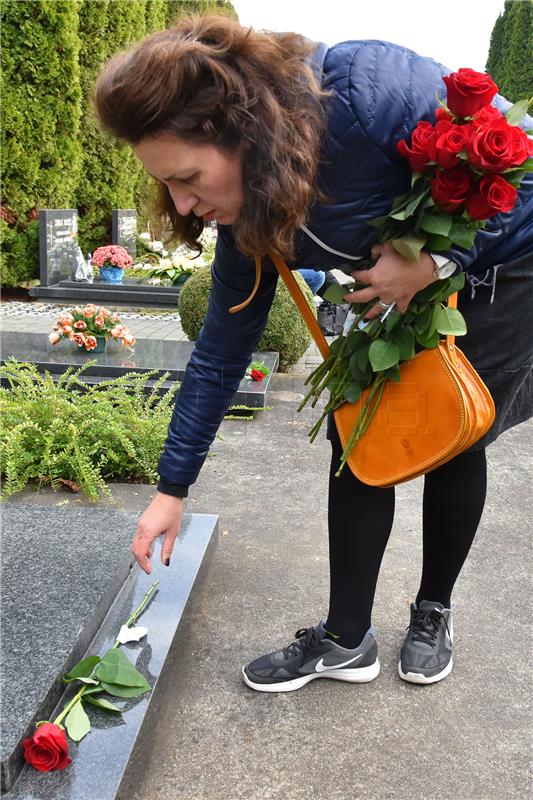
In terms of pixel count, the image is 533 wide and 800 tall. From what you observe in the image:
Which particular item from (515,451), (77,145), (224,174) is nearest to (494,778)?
(224,174)

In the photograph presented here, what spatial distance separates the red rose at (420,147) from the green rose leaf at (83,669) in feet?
4.00

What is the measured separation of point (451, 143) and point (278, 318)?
4128mm

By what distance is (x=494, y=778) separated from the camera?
1.54 meters

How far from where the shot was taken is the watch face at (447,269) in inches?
53.9

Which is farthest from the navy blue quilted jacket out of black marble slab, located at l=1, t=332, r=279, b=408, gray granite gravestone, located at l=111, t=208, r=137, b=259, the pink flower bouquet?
gray granite gravestone, located at l=111, t=208, r=137, b=259

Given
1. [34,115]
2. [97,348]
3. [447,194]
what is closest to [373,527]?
[447,194]

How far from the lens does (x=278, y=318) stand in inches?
210

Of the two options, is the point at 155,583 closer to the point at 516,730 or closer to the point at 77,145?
the point at 516,730

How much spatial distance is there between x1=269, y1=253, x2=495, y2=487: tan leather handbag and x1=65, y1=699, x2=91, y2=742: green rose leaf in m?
0.75

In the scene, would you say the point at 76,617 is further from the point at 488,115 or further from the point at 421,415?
the point at 488,115

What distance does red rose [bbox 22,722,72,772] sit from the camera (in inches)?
51.9

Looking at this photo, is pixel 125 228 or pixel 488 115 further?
pixel 125 228

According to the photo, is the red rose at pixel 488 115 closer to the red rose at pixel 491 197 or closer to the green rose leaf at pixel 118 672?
the red rose at pixel 491 197

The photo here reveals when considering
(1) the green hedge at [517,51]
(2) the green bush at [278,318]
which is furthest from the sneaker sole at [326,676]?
(1) the green hedge at [517,51]
